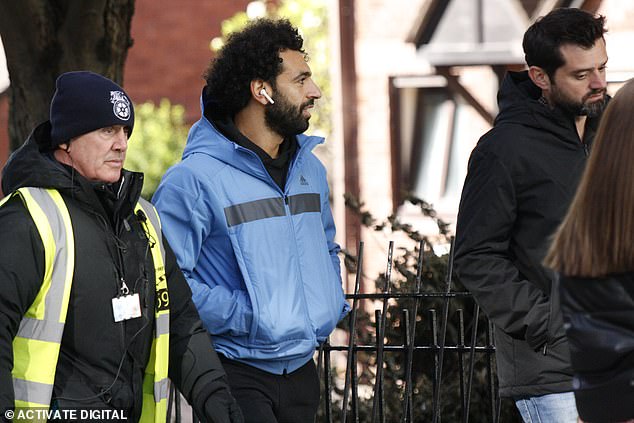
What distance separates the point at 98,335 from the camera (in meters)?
3.79

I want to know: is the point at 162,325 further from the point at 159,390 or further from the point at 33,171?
the point at 33,171

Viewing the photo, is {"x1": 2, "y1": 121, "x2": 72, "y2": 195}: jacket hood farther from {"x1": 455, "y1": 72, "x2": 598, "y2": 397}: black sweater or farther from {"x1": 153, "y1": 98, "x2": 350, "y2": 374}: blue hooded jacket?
{"x1": 455, "y1": 72, "x2": 598, "y2": 397}: black sweater

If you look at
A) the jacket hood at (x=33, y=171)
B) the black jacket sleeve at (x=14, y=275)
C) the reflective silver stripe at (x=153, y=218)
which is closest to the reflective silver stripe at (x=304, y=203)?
the reflective silver stripe at (x=153, y=218)

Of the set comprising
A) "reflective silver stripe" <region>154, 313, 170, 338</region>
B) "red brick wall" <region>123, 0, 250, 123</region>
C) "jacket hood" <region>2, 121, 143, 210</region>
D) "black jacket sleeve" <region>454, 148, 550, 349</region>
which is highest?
"red brick wall" <region>123, 0, 250, 123</region>

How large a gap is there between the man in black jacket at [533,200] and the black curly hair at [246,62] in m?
0.96

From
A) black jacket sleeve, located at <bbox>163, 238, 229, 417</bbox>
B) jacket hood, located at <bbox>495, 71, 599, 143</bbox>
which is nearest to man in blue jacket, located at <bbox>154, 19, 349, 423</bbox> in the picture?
black jacket sleeve, located at <bbox>163, 238, 229, 417</bbox>

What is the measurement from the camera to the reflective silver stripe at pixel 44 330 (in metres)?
3.67

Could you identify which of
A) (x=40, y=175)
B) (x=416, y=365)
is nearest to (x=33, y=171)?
(x=40, y=175)

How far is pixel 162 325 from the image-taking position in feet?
13.1

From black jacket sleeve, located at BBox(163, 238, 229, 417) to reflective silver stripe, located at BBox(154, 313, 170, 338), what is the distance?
10cm

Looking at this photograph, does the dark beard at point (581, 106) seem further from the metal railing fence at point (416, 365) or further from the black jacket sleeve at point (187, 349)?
the metal railing fence at point (416, 365)

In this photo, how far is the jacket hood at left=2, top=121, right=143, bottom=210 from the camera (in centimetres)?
379

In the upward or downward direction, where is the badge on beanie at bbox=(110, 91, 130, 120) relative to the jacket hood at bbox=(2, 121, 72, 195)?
A: upward

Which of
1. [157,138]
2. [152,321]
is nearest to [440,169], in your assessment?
[157,138]
